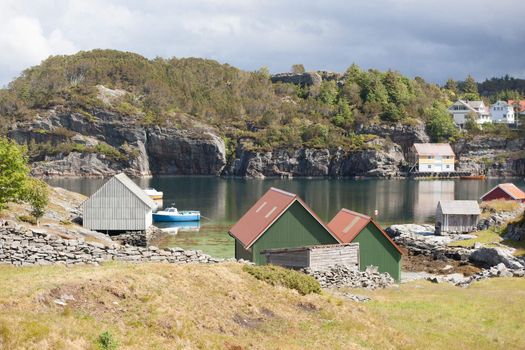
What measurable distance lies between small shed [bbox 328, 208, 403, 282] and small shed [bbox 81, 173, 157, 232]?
100ft

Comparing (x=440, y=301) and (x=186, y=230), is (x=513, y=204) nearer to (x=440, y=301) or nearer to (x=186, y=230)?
(x=186, y=230)

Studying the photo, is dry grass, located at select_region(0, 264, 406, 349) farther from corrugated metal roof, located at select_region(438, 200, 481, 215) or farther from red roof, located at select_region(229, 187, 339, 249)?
corrugated metal roof, located at select_region(438, 200, 481, 215)

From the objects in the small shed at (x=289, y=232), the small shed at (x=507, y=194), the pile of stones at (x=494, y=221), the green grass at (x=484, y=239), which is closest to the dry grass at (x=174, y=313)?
the small shed at (x=289, y=232)

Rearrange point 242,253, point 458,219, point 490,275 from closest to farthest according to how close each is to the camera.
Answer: point 242,253, point 490,275, point 458,219

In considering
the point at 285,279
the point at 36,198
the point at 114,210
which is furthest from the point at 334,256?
the point at 114,210

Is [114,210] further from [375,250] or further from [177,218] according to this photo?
[375,250]

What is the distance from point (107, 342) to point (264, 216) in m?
25.0

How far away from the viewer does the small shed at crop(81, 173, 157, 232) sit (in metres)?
64.0

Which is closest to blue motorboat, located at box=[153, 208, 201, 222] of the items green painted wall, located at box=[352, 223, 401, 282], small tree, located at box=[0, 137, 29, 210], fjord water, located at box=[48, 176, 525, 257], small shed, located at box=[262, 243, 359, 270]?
fjord water, located at box=[48, 176, 525, 257]

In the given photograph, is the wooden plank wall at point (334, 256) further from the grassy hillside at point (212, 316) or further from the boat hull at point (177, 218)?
the boat hull at point (177, 218)

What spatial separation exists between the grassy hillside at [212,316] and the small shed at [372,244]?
10.9 meters

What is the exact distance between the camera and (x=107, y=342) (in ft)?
52.4

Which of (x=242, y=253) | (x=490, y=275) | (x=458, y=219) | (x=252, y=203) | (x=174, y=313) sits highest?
(x=174, y=313)

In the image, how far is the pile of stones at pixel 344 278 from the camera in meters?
36.4
